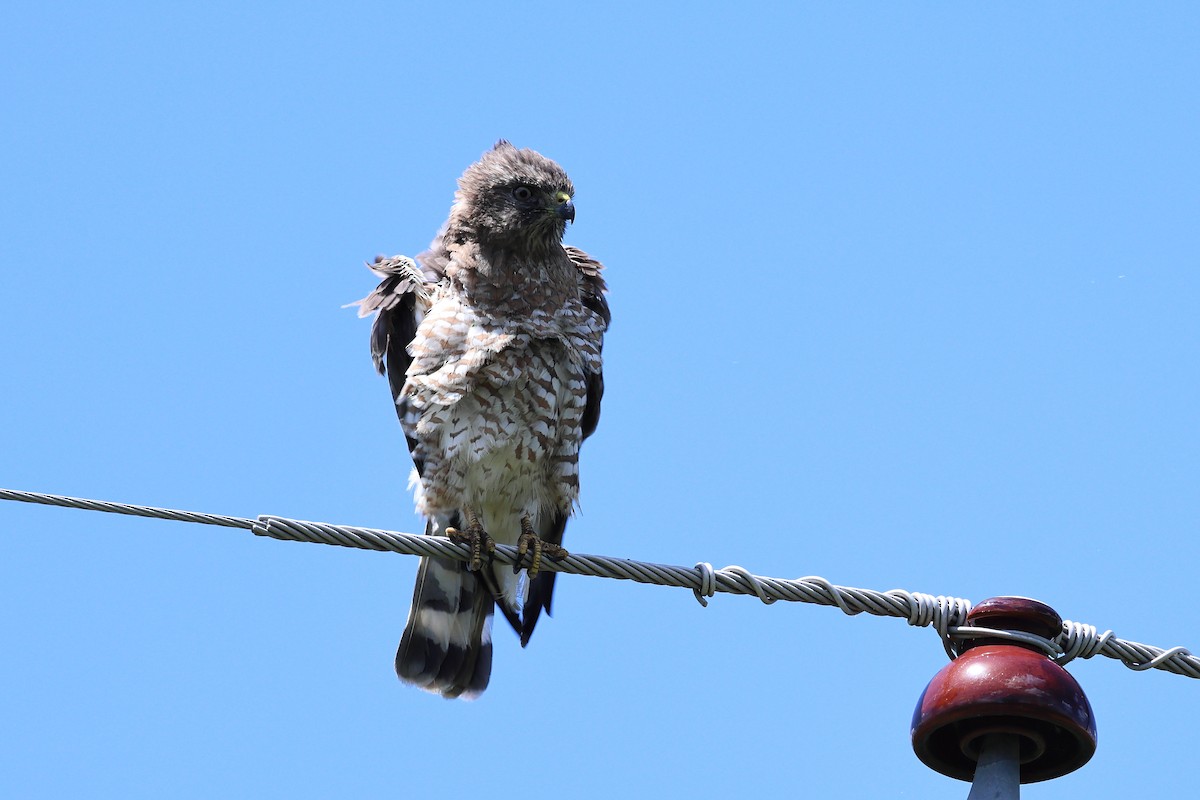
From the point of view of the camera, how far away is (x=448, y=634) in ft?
22.4

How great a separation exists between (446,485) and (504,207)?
139 centimetres

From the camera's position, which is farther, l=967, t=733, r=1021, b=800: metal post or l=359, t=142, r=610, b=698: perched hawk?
l=359, t=142, r=610, b=698: perched hawk

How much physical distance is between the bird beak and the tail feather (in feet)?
5.69

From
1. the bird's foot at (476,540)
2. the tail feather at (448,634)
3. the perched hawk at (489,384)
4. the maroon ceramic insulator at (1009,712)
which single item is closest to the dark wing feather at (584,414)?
the perched hawk at (489,384)

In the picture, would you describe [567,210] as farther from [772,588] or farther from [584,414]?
[772,588]

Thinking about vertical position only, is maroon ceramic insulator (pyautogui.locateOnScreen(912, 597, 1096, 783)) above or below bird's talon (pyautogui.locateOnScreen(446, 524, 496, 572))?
below

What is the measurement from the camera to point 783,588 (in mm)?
4340

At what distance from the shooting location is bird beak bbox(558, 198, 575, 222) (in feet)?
22.9

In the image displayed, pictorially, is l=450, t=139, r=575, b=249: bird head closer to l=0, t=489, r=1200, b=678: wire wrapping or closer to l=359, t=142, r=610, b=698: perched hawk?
l=359, t=142, r=610, b=698: perched hawk

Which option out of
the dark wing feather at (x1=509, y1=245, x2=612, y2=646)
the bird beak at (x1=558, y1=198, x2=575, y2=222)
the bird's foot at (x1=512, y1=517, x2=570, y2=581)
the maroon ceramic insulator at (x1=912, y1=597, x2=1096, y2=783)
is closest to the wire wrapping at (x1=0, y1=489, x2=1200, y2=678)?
the maroon ceramic insulator at (x1=912, y1=597, x2=1096, y2=783)

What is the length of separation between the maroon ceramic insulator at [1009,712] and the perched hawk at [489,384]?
2740 millimetres

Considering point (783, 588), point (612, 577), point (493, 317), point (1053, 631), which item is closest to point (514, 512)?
point (493, 317)

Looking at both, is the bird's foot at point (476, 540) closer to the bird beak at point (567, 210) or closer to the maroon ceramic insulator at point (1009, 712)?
the bird beak at point (567, 210)

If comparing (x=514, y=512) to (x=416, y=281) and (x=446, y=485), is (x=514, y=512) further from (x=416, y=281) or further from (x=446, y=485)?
(x=416, y=281)
